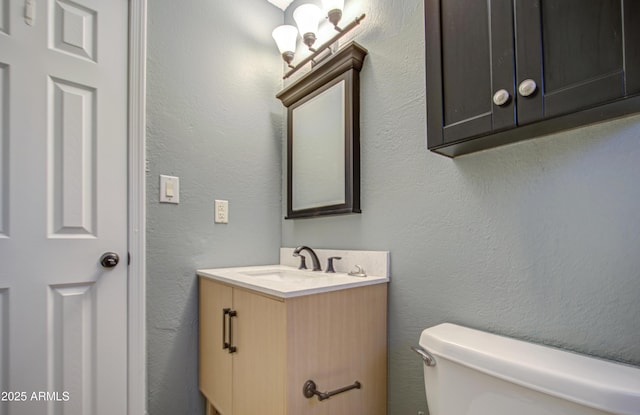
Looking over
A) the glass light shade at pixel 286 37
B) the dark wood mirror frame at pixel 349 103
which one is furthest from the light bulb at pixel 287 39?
the dark wood mirror frame at pixel 349 103

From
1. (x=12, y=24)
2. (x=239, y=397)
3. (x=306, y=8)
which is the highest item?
(x=306, y=8)

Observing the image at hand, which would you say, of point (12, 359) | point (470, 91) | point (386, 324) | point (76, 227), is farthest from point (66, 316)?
point (470, 91)

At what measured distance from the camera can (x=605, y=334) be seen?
2.24 feet

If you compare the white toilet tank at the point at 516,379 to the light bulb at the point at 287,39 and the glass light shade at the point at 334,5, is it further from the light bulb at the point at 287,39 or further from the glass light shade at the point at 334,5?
the light bulb at the point at 287,39

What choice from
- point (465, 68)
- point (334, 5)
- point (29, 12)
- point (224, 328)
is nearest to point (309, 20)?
point (334, 5)

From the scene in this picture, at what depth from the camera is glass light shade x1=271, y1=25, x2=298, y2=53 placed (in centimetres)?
158

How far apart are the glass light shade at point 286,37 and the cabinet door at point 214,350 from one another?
4.03ft

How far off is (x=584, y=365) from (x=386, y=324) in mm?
583

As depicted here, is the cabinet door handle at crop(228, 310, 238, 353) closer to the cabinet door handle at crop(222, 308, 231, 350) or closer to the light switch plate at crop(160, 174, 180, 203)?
the cabinet door handle at crop(222, 308, 231, 350)

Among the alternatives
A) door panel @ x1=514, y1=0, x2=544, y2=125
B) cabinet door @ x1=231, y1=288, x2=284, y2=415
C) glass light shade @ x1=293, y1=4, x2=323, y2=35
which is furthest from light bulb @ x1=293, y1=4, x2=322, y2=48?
cabinet door @ x1=231, y1=288, x2=284, y2=415

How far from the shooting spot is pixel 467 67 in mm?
784

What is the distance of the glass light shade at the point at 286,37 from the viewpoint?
5.19 feet

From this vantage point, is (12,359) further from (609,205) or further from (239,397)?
(609,205)

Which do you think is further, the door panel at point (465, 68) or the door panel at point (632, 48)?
the door panel at point (465, 68)
